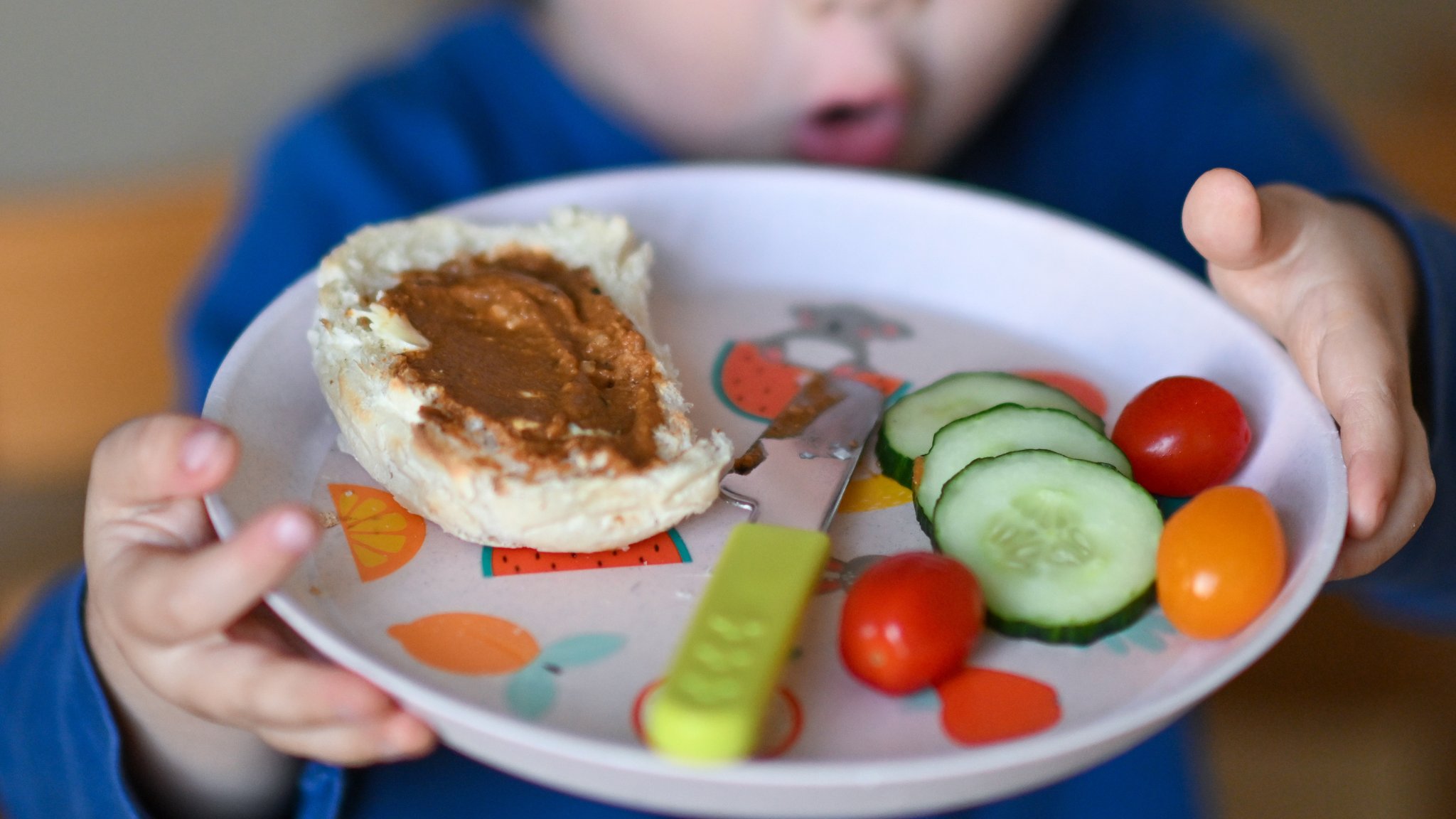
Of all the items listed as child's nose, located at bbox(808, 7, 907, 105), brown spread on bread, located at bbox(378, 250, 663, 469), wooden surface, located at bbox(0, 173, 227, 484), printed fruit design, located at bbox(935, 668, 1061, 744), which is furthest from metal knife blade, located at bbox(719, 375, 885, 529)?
wooden surface, located at bbox(0, 173, 227, 484)

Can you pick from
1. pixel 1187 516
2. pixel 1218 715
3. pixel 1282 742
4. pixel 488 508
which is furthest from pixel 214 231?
pixel 1282 742

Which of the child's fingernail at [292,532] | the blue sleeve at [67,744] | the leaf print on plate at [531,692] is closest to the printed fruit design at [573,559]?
the leaf print on plate at [531,692]

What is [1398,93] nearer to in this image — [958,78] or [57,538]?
[958,78]

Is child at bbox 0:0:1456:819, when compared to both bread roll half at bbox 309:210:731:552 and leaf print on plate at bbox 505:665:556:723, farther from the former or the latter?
bread roll half at bbox 309:210:731:552

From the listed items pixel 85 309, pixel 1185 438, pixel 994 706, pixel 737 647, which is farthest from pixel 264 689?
pixel 85 309

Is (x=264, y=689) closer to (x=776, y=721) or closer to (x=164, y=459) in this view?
(x=164, y=459)

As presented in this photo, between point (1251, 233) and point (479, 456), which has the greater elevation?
point (1251, 233)

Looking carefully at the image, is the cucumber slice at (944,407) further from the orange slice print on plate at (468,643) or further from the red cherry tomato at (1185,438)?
the orange slice print on plate at (468,643)
